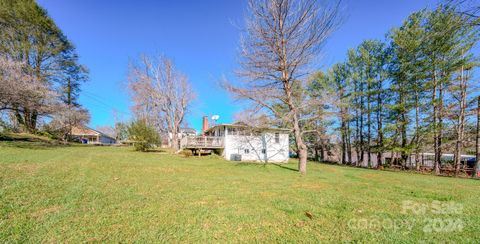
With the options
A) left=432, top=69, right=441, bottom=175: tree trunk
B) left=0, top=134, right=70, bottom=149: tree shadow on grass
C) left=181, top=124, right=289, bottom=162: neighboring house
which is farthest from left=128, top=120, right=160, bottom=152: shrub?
left=432, top=69, right=441, bottom=175: tree trunk

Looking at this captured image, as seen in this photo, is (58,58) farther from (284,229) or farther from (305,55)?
(284,229)

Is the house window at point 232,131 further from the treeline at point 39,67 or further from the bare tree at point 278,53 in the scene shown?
the treeline at point 39,67

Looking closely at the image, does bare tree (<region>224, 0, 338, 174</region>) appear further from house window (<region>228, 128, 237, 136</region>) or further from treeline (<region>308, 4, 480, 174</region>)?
house window (<region>228, 128, 237, 136</region>)

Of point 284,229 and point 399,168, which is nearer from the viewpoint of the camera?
point 284,229

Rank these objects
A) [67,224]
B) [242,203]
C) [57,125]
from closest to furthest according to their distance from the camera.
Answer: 1. [67,224]
2. [242,203]
3. [57,125]

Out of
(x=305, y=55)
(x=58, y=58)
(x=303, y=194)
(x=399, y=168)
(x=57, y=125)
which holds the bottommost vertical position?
(x=399, y=168)

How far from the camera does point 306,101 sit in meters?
9.73

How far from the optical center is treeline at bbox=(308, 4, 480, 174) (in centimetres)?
1455

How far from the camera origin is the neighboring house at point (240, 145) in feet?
56.5

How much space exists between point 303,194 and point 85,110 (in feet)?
97.3

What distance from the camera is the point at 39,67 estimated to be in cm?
2123

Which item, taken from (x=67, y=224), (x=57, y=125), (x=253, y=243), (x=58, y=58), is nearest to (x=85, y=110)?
(x=57, y=125)

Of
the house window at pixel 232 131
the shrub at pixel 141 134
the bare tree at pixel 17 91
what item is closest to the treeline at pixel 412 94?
the house window at pixel 232 131

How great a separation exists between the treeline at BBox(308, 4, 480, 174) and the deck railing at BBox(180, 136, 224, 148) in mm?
9447
